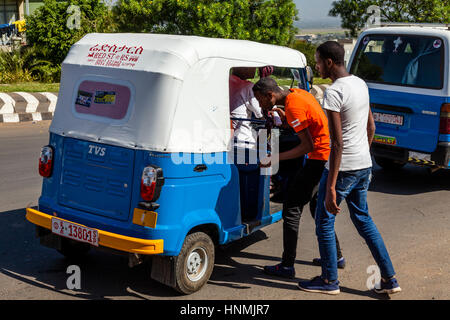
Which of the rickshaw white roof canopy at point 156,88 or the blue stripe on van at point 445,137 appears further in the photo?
the blue stripe on van at point 445,137

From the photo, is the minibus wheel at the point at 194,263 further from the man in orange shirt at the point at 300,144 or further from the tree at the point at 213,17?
the tree at the point at 213,17

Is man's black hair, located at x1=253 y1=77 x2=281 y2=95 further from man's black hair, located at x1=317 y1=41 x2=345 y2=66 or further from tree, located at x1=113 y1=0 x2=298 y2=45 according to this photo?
tree, located at x1=113 y1=0 x2=298 y2=45

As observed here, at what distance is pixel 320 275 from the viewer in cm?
486

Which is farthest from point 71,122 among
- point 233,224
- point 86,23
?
point 86,23

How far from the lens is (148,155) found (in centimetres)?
425

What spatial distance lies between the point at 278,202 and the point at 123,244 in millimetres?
2044

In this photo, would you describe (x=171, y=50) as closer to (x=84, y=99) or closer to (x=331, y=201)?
(x=84, y=99)

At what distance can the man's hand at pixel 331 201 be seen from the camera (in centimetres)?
433

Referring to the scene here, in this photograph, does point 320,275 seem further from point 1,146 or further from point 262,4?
point 262,4

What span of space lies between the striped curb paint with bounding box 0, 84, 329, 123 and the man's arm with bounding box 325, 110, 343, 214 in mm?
9739

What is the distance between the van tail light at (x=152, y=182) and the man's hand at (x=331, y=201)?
123cm

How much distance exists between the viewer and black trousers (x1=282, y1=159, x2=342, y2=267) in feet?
15.8

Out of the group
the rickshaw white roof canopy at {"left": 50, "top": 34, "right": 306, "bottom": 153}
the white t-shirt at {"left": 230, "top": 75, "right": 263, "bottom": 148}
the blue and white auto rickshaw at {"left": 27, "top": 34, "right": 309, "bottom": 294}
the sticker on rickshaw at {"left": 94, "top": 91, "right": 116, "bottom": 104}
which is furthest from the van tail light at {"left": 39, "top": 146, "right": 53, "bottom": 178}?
the white t-shirt at {"left": 230, "top": 75, "right": 263, "bottom": 148}

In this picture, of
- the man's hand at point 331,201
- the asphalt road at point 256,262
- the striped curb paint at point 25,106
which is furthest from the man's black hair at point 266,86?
the striped curb paint at point 25,106
